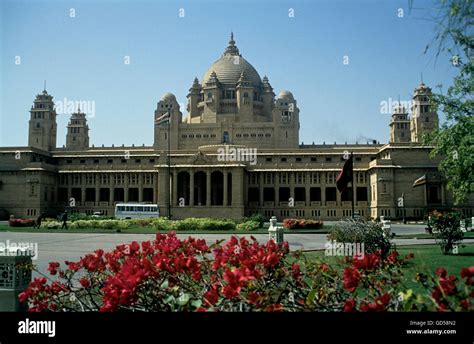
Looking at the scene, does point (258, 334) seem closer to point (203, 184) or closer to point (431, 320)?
point (431, 320)

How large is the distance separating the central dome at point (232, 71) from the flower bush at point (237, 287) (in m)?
86.5

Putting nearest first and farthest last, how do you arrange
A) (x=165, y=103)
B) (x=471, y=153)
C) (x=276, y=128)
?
1. (x=471, y=153)
2. (x=276, y=128)
3. (x=165, y=103)

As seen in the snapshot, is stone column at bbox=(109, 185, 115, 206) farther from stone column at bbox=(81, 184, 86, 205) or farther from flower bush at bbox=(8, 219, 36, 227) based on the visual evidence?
flower bush at bbox=(8, 219, 36, 227)

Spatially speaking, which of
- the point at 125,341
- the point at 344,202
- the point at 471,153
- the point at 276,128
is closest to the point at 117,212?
the point at 344,202

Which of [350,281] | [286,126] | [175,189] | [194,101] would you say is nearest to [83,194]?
[175,189]

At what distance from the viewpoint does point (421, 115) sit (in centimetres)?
7712

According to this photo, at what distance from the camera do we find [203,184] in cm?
6900

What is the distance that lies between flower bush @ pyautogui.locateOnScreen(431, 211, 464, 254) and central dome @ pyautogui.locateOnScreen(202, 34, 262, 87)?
249 ft

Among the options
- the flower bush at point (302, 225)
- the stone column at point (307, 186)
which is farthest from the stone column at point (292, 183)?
the flower bush at point (302, 225)

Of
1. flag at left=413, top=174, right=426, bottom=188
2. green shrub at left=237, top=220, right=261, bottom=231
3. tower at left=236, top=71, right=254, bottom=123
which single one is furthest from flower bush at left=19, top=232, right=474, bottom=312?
tower at left=236, top=71, right=254, bottom=123

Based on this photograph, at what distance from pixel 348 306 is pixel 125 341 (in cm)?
198

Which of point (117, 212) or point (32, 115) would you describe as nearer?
point (117, 212)

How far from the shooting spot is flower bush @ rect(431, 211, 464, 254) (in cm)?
1664

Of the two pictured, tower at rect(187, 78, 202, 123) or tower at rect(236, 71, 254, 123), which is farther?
tower at rect(187, 78, 202, 123)
